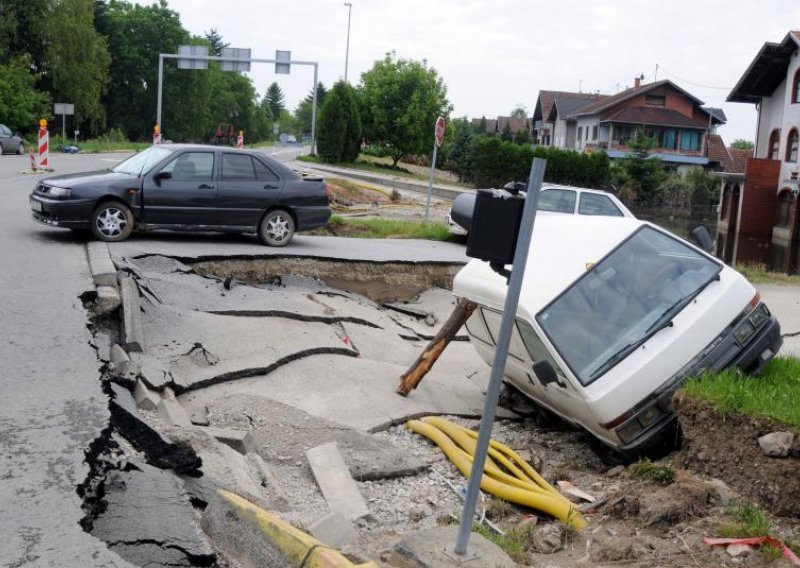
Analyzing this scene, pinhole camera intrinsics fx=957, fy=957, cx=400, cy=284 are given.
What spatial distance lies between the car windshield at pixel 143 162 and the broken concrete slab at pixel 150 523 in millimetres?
10464

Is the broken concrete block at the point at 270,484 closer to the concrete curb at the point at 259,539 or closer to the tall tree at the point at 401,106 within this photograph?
the concrete curb at the point at 259,539

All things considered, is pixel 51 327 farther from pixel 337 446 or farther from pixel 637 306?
pixel 637 306

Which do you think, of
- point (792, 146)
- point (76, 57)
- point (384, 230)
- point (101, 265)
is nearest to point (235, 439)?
point (101, 265)

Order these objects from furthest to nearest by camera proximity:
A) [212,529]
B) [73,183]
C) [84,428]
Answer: [73,183]
[84,428]
[212,529]

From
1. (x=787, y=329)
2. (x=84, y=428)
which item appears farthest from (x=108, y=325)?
(x=787, y=329)

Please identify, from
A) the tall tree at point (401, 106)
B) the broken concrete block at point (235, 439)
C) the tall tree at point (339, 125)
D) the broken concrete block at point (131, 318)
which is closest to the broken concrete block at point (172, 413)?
the broken concrete block at point (235, 439)

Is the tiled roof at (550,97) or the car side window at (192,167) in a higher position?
the tiled roof at (550,97)

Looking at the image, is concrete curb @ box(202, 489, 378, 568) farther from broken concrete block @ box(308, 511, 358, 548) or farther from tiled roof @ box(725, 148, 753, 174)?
tiled roof @ box(725, 148, 753, 174)

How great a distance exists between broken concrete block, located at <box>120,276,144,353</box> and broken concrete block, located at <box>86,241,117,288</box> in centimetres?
15

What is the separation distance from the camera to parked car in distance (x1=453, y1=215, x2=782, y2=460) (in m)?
8.44

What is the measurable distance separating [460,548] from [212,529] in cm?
142

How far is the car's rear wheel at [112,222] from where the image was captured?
14891 millimetres

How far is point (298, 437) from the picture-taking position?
8555 millimetres

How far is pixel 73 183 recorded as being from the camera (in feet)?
48.4
